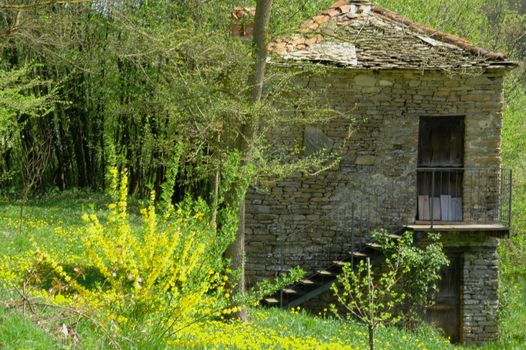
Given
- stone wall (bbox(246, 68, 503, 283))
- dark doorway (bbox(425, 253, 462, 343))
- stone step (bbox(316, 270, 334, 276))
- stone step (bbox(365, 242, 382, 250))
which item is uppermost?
stone wall (bbox(246, 68, 503, 283))

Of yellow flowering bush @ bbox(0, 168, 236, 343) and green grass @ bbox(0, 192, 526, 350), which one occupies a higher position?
yellow flowering bush @ bbox(0, 168, 236, 343)

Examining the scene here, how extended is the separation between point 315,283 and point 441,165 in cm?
359

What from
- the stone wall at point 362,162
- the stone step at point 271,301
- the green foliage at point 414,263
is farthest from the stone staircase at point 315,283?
the stone wall at point 362,162

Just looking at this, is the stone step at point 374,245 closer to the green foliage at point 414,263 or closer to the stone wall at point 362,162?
the green foliage at point 414,263

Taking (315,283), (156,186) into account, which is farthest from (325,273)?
(156,186)

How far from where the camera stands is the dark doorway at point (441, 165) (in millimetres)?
15523

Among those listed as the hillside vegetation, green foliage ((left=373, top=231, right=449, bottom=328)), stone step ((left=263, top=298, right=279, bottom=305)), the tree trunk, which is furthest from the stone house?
the tree trunk

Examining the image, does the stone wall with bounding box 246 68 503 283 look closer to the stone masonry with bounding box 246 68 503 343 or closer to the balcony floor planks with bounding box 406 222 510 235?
the stone masonry with bounding box 246 68 503 343

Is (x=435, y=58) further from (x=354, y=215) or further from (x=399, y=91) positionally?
(x=354, y=215)

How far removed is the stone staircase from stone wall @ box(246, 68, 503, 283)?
33 cm

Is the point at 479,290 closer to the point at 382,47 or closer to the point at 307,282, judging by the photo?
the point at 307,282

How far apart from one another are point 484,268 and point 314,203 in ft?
11.9

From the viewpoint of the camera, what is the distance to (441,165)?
51.1 ft

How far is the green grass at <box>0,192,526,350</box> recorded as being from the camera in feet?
20.9
